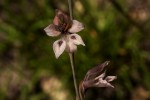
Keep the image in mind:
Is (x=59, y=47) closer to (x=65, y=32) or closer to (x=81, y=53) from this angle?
(x=65, y=32)

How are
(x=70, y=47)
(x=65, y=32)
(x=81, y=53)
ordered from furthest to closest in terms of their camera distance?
1. (x=81, y=53)
2. (x=65, y=32)
3. (x=70, y=47)

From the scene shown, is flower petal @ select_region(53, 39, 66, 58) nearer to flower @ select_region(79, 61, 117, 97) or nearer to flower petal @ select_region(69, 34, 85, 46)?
flower petal @ select_region(69, 34, 85, 46)

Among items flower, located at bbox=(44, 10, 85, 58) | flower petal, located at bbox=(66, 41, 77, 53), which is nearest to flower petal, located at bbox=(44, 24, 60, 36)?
flower, located at bbox=(44, 10, 85, 58)

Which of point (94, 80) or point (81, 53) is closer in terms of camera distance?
point (94, 80)

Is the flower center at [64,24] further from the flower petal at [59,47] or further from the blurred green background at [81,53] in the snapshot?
the blurred green background at [81,53]

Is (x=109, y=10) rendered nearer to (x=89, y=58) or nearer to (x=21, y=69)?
(x=89, y=58)

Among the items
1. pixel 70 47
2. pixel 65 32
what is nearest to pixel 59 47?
pixel 70 47
